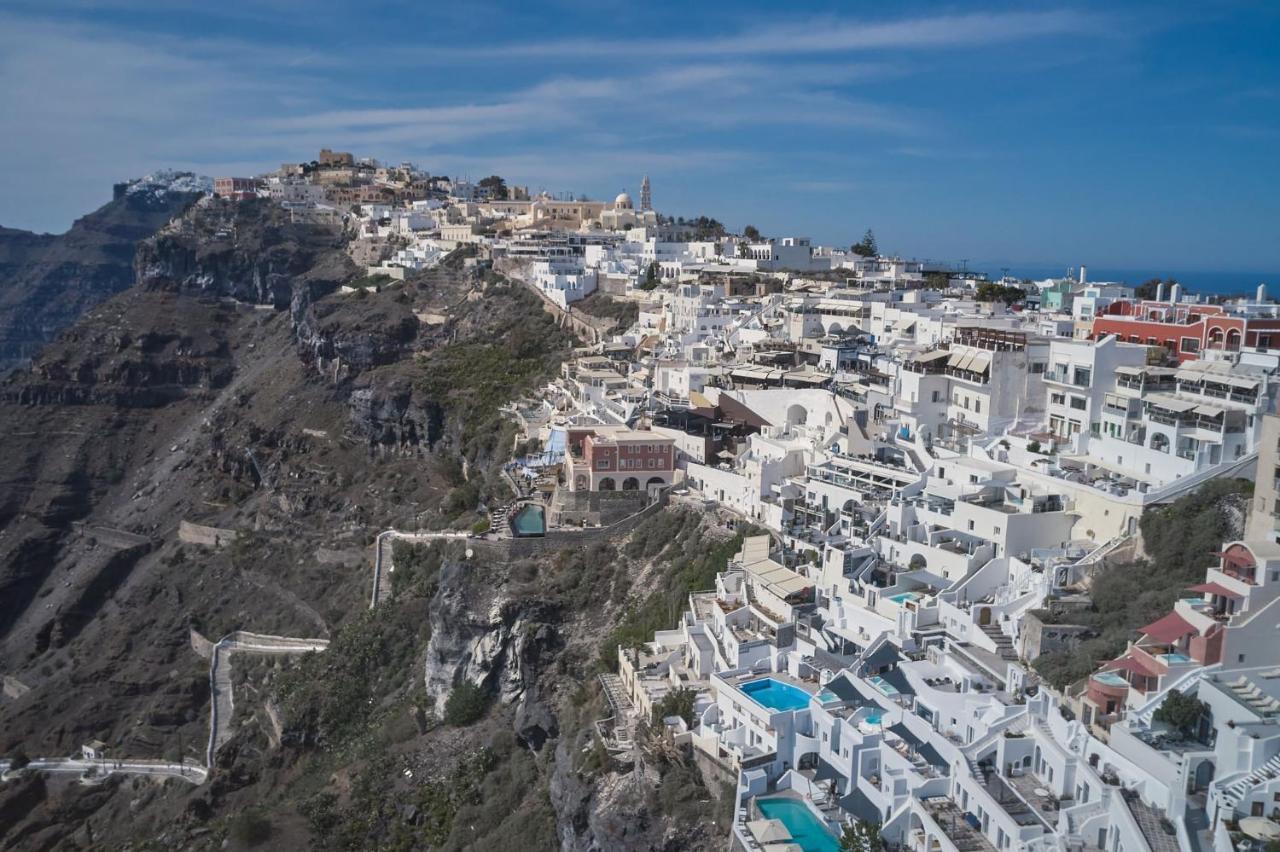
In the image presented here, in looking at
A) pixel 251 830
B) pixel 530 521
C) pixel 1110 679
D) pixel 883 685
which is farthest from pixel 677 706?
pixel 251 830

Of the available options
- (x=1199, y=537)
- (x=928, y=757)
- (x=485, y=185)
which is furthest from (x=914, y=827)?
(x=485, y=185)

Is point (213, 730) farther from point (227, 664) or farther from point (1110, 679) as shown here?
point (1110, 679)

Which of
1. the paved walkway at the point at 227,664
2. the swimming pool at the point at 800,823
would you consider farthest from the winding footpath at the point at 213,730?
the swimming pool at the point at 800,823

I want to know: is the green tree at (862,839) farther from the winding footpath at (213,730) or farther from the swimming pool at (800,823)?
the winding footpath at (213,730)

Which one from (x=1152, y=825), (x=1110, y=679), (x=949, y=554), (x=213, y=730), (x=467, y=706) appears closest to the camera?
(x=1152, y=825)

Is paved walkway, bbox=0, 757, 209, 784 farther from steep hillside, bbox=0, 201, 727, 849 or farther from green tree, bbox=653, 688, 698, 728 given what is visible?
green tree, bbox=653, 688, 698, 728

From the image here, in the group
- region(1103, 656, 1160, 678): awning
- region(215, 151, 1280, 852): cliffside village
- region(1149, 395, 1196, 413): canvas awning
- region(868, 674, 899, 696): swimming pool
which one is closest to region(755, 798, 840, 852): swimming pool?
region(215, 151, 1280, 852): cliffside village
